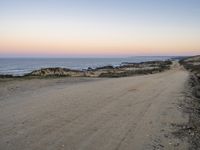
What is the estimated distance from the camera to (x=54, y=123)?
9.40m

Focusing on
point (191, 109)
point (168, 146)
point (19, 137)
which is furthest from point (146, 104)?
point (19, 137)

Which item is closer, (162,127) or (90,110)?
(162,127)

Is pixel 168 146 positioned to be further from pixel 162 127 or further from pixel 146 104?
pixel 146 104

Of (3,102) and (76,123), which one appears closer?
(76,123)

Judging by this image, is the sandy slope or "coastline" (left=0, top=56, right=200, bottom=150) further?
"coastline" (left=0, top=56, right=200, bottom=150)

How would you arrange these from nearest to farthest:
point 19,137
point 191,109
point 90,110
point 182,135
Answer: point 19,137 → point 182,135 → point 90,110 → point 191,109

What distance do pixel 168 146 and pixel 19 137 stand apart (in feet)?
12.2

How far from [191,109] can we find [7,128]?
738 centimetres

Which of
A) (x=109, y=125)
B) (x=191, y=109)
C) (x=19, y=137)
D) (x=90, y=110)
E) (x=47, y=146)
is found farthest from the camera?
(x=191, y=109)

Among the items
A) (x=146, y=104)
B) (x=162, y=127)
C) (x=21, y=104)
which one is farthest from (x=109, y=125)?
(x=21, y=104)

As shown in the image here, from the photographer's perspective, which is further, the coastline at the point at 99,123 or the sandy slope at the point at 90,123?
the coastline at the point at 99,123

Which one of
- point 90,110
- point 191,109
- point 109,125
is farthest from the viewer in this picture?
point 191,109

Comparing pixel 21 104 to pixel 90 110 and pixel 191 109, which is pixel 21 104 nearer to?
pixel 90 110

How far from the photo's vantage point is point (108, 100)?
14.2m
